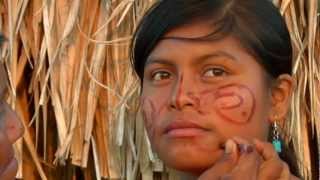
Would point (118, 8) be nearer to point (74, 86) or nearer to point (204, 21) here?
point (74, 86)

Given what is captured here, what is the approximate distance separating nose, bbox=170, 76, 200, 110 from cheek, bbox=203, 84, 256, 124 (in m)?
0.02

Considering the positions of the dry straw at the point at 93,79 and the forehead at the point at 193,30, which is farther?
the dry straw at the point at 93,79

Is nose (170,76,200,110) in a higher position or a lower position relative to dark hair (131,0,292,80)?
lower

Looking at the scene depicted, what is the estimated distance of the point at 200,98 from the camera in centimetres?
139

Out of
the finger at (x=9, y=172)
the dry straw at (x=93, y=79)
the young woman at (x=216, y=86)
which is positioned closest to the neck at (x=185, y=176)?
the young woman at (x=216, y=86)

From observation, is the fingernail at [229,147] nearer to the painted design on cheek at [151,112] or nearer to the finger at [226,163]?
the finger at [226,163]

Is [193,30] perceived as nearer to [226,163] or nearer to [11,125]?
[226,163]

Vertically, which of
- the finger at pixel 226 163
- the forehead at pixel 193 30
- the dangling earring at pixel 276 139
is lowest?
the finger at pixel 226 163

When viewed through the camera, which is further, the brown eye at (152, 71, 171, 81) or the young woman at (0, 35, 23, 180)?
the brown eye at (152, 71, 171, 81)

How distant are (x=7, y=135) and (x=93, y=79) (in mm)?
1215

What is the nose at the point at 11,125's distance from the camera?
123cm

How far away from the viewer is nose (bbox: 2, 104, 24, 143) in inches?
48.4

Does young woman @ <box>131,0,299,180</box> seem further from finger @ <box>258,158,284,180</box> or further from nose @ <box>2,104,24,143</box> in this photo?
nose @ <box>2,104,24,143</box>

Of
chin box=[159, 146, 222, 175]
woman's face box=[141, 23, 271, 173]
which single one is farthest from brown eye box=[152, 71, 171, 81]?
chin box=[159, 146, 222, 175]
